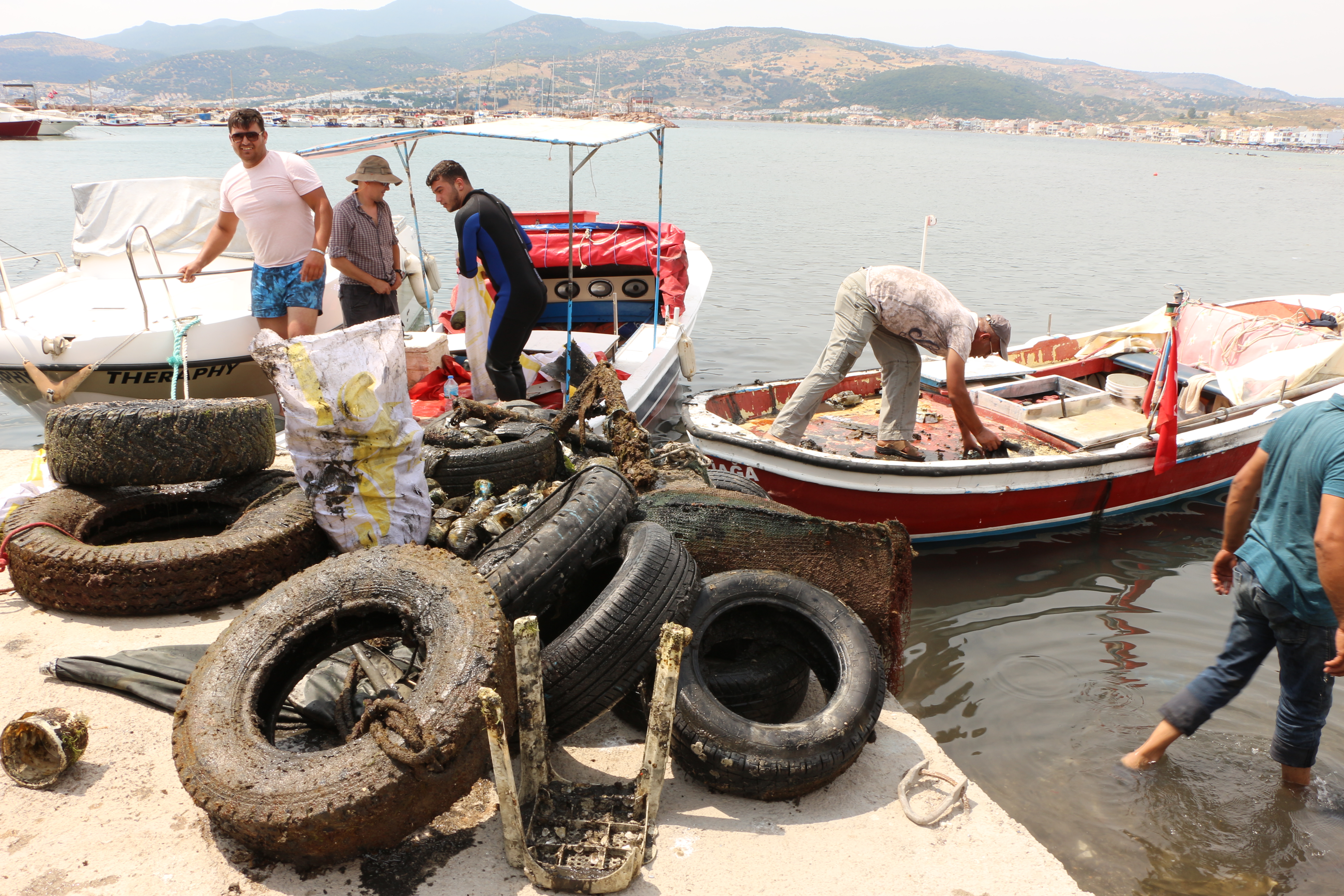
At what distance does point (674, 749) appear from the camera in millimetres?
3193

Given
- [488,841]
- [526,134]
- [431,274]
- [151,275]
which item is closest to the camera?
[488,841]

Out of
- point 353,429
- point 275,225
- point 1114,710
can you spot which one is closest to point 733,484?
point 353,429

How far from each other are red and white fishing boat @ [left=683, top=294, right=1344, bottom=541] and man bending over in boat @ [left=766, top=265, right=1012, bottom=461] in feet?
1.09

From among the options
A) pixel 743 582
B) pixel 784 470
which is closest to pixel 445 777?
pixel 743 582

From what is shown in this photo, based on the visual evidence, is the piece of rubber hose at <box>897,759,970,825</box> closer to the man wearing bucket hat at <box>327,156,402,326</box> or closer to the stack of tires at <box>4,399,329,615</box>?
the stack of tires at <box>4,399,329,615</box>

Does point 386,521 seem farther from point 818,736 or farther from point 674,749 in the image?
point 818,736

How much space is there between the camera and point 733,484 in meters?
5.60

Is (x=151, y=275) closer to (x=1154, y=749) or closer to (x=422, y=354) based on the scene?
(x=422, y=354)

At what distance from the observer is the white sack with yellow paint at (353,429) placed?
165 inches

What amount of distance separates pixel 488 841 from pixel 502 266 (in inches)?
182

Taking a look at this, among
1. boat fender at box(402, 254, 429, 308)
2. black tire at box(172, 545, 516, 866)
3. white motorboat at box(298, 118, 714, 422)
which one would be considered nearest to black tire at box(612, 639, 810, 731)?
black tire at box(172, 545, 516, 866)

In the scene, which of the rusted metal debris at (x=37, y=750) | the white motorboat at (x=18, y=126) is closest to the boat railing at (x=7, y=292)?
the rusted metal debris at (x=37, y=750)

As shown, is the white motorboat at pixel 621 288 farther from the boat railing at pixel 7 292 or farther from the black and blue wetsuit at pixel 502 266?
the boat railing at pixel 7 292

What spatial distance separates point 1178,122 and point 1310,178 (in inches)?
4555
